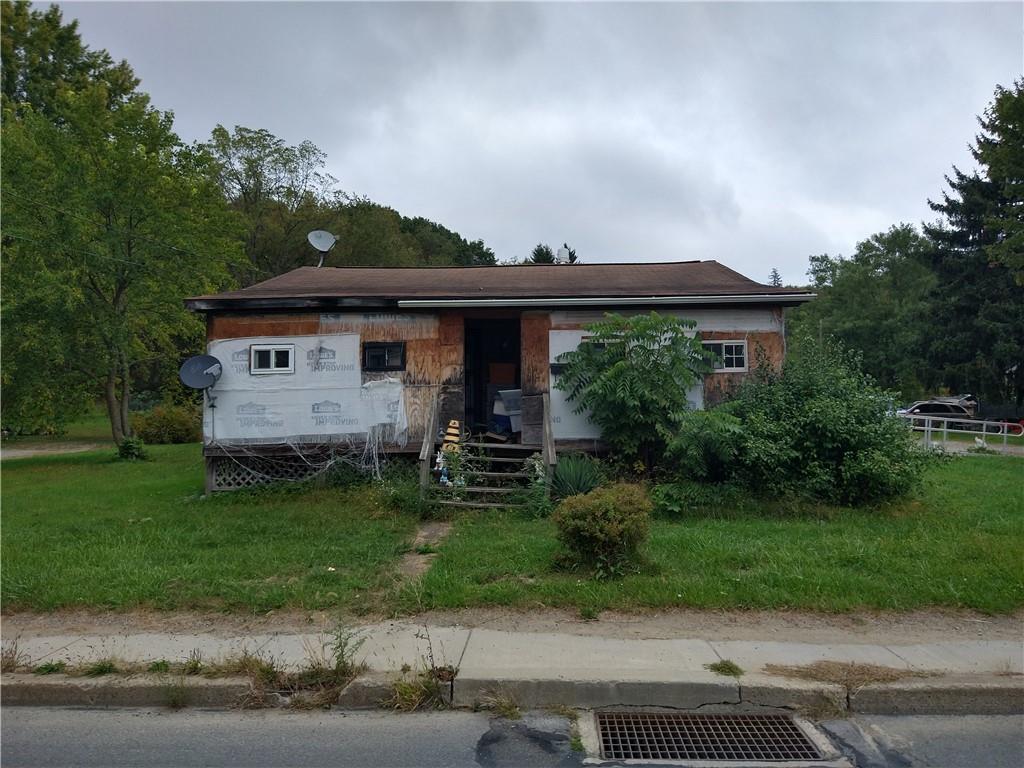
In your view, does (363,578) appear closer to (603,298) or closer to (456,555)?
(456,555)

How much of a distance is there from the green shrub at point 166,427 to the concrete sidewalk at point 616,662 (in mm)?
21770

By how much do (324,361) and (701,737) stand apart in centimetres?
910

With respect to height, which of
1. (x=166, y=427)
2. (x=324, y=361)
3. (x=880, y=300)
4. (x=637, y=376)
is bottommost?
(x=166, y=427)

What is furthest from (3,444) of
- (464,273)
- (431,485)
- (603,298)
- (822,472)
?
(822,472)

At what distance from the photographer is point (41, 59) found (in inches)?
1141

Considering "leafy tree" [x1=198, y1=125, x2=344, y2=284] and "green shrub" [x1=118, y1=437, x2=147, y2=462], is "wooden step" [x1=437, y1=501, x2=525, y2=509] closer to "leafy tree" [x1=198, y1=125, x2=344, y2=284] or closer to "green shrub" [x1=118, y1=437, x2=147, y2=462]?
"green shrub" [x1=118, y1=437, x2=147, y2=462]

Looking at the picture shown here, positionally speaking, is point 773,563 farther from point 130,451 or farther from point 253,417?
point 130,451

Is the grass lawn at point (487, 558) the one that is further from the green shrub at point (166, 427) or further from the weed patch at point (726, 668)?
the green shrub at point (166, 427)

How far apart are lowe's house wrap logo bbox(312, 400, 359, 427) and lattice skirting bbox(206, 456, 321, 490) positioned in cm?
80

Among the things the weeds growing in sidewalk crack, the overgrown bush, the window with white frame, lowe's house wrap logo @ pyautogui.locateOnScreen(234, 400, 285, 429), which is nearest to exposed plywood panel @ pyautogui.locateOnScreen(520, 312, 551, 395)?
the window with white frame

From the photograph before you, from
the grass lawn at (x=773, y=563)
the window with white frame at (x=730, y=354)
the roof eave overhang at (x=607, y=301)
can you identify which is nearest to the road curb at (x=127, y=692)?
the grass lawn at (x=773, y=563)

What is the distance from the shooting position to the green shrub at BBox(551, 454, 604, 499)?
9.49 metres

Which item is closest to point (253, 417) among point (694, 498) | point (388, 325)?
point (388, 325)

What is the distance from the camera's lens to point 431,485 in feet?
32.2
